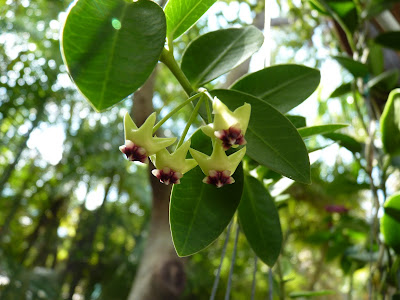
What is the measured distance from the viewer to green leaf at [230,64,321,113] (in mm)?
362

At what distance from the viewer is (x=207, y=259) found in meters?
3.19

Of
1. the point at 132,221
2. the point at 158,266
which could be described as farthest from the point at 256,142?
the point at 132,221

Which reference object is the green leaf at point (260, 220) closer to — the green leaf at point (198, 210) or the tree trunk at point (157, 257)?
the green leaf at point (198, 210)

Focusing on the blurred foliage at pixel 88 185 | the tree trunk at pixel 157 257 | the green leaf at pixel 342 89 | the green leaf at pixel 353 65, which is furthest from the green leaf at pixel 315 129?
the blurred foliage at pixel 88 185

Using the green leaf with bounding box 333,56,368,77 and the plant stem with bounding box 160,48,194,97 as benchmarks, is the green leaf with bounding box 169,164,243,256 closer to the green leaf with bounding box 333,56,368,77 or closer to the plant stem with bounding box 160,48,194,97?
the plant stem with bounding box 160,48,194,97

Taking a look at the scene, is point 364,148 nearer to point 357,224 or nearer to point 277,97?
point 357,224

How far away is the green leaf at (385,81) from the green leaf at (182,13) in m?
Answer: 0.43

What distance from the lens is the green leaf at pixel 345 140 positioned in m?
0.54

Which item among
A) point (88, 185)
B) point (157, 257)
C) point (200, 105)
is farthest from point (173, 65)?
point (88, 185)

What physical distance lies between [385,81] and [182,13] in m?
0.47

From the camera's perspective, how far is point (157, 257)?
135cm

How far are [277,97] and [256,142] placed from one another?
0.28ft

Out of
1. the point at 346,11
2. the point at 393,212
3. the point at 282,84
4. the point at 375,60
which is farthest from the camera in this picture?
the point at 375,60

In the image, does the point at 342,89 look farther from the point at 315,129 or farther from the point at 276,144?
the point at 276,144
